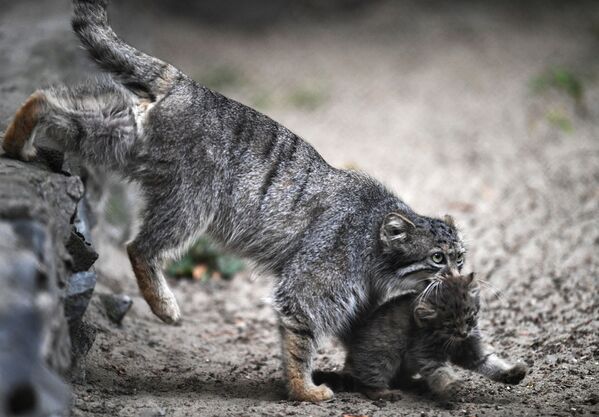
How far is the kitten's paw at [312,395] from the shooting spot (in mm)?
4582

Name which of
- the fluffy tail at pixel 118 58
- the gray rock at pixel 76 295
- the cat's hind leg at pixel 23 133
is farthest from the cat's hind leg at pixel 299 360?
the cat's hind leg at pixel 23 133

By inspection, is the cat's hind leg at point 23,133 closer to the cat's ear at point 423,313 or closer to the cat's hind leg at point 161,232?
the cat's hind leg at point 161,232

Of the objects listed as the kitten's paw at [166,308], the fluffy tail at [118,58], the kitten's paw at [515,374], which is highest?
the fluffy tail at [118,58]

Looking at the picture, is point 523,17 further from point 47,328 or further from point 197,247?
point 47,328

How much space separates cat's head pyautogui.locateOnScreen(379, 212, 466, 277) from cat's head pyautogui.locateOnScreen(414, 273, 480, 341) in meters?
0.25

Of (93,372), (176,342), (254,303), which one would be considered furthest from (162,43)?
(93,372)

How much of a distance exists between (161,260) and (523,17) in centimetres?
1096

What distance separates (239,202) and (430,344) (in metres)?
1.55

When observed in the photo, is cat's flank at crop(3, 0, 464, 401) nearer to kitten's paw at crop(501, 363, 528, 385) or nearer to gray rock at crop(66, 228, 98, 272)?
gray rock at crop(66, 228, 98, 272)

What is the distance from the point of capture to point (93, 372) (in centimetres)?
479

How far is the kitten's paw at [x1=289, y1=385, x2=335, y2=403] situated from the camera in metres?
4.58

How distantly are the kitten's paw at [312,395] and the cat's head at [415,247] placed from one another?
3.12 feet

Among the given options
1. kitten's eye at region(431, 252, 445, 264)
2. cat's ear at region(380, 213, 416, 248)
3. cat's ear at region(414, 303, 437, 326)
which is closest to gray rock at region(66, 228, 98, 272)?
cat's ear at region(380, 213, 416, 248)

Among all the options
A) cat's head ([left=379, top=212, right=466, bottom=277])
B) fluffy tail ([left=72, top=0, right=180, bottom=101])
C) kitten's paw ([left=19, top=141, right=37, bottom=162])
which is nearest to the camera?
kitten's paw ([left=19, top=141, right=37, bottom=162])
